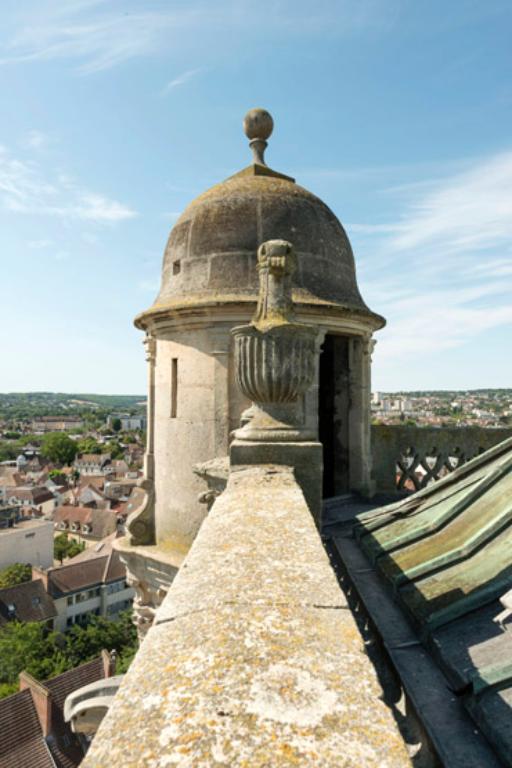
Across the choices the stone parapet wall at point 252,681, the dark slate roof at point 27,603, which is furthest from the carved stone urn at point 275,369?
the dark slate roof at point 27,603

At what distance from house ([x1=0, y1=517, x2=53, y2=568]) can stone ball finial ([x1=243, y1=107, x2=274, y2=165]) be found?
4610 cm

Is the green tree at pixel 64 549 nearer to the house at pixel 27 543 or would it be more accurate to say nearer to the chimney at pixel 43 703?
the house at pixel 27 543

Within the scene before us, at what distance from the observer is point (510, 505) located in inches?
125

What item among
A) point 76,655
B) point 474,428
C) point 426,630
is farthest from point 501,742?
point 76,655

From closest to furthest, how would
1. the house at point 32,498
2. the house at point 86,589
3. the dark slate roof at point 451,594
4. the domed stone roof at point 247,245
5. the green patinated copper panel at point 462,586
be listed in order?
the dark slate roof at point 451,594
the green patinated copper panel at point 462,586
the domed stone roof at point 247,245
the house at point 86,589
the house at point 32,498

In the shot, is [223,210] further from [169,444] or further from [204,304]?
[169,444]

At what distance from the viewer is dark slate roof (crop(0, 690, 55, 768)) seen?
60.8 feet

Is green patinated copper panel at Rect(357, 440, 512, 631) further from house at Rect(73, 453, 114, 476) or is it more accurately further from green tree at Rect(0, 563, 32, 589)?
house at Rect(73, 453, 114, 476)

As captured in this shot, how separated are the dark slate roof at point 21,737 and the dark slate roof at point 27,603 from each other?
1483 cm

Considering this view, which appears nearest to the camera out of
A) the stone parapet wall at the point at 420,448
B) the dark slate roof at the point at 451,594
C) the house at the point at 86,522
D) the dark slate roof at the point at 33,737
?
the dark slate roof at the point at 451,594

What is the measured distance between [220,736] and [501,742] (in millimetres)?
1070

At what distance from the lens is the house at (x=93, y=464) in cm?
9756

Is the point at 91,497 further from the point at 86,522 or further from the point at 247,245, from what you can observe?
the point at 247,245

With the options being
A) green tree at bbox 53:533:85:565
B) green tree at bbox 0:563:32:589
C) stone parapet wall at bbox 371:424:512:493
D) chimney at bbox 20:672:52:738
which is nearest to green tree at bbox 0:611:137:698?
chimney at bbox 20:672:52:738
